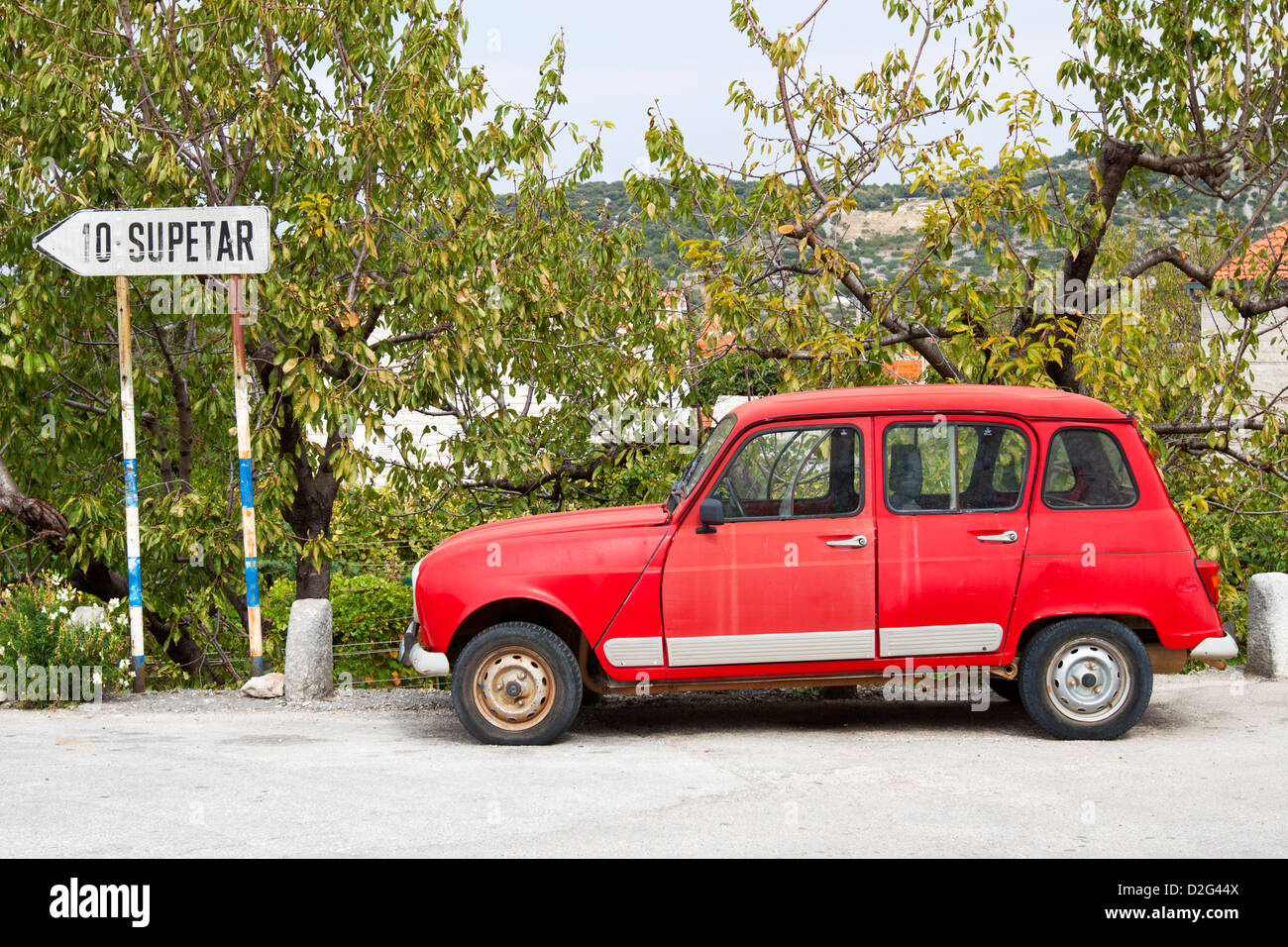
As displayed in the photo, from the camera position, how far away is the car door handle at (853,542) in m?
7.07

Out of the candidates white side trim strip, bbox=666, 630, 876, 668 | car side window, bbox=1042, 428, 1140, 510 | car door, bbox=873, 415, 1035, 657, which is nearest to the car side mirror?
white side trim strip, bbox=666, 630, 876, 668

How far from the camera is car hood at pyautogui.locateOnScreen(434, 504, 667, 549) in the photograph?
7.23 m

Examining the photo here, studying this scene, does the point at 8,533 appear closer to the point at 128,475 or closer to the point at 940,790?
the point at 128,475

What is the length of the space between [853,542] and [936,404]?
88 centimetres

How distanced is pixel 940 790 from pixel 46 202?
7586mm

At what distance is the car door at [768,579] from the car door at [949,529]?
0.45 feet

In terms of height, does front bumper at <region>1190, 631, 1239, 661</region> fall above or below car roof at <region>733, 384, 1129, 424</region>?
below

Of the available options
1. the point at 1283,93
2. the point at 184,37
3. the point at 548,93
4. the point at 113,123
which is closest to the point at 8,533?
the point at 113,123

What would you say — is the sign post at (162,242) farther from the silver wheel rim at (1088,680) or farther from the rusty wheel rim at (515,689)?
the silver wheel rim at (1088,680)

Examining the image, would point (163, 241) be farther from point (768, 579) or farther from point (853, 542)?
point (853, 542)

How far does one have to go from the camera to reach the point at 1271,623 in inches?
346

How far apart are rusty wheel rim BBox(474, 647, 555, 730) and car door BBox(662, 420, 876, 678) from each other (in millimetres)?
721

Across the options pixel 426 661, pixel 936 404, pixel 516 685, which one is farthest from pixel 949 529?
pixel 426 661

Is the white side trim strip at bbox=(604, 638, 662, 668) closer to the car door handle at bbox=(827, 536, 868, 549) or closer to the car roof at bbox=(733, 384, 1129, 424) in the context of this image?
the car door handle at bbox=(827, 536, 868, 549)
